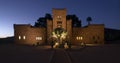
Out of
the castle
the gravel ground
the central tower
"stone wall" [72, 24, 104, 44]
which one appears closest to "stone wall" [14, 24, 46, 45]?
the castle

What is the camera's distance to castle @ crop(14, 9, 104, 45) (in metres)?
56.1

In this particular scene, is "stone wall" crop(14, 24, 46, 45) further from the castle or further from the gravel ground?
the gravel ground

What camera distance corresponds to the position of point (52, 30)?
5600 cm

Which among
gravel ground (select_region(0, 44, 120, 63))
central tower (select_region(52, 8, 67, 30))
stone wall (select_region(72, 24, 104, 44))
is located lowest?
gravel ground (select_region(0, 44, 120, 63))

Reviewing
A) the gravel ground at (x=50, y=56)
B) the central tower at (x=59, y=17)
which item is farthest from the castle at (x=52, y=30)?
the gravel ground at (x=50, y=56)

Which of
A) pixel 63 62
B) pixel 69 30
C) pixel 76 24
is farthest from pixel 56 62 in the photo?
pixel 76 24

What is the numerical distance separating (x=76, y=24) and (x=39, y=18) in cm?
1325

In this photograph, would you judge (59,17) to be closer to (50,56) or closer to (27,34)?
(27,34)

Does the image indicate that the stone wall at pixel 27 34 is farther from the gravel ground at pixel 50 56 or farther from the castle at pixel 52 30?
the gravel ground at pixel 50 56

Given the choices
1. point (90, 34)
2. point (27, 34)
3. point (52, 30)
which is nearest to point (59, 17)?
point (52, 30)

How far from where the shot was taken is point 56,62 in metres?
18.5

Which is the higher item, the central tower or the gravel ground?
the central tower

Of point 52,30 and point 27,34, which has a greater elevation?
point 52,30

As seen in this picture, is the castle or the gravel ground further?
the castle
